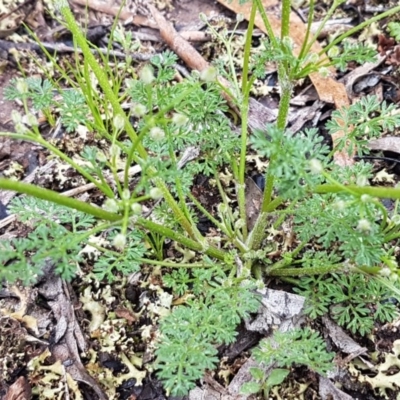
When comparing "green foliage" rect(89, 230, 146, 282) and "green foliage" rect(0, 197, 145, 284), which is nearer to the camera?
"green foliage" rect(0, 197, 145, 284)

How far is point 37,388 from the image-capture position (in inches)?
115

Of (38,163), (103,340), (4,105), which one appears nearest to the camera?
(103,340)

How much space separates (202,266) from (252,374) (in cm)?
57

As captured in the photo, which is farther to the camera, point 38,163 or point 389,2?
point 389,2

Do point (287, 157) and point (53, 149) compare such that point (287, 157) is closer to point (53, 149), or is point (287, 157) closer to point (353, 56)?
point (353, 56)

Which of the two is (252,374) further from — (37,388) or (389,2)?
(389,2)

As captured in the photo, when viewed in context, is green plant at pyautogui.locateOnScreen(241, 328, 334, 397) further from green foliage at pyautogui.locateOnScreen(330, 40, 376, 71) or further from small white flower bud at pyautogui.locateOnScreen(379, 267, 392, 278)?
green foliage at pyautogui.locateOnScreen(330, 40, 376, 71)

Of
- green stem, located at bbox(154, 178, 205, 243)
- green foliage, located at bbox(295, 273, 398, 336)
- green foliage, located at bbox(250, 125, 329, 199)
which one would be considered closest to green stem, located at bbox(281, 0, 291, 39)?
green foliage, located at bbox(250, 125, 329, 199)

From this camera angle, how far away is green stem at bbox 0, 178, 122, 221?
1925 millimetres

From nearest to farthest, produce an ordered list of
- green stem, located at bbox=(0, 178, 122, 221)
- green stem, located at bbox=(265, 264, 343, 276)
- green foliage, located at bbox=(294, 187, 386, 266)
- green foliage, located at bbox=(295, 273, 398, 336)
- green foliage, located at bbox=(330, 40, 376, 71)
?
green stem, located at bbox=(0, 178, 122, 221)
green foliage, located at bbox=(294, 187, 386, 266)
green foliage, located at bbox=(330, 40, 376, 71)
green stem, located at bbox=(265, 264, 343, 276)
green foliage, located at bbox=(295, 273, 398, 336)

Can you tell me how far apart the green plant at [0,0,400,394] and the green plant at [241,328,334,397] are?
2.0 inches

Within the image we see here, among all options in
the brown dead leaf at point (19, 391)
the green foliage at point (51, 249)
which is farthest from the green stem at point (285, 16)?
the brown dead leaf at point (19, 391)

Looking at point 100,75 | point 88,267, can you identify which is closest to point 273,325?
point 88,267

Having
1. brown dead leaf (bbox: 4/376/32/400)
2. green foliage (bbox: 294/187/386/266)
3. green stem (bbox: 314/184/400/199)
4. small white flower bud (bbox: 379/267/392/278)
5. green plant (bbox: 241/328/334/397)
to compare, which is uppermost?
green stem (bbox: 314/184/400/199)
